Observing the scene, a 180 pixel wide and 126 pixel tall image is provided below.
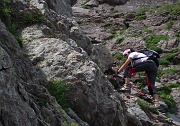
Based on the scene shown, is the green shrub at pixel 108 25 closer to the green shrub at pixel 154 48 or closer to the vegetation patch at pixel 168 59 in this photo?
the green shrub at pixel 154 48

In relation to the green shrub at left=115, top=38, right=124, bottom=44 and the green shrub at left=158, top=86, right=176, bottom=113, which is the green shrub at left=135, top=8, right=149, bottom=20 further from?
the green shrub at left=158, top=86, right=176, bottom=113

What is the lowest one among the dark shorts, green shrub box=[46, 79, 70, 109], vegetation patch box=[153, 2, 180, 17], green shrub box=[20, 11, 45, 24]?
vegetation patch box=[153, 2, 180, 17]

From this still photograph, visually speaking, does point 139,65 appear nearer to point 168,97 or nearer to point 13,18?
point 168,97

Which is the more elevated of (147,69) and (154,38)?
(147,69)

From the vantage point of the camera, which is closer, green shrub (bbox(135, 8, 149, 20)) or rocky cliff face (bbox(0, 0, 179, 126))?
rocky cliff face (bbox(0, 0, 179, 126))

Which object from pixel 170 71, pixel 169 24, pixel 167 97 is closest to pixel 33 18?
pixel 167 97

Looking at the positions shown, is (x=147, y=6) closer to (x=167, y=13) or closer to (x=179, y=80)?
(x=167, y=13)

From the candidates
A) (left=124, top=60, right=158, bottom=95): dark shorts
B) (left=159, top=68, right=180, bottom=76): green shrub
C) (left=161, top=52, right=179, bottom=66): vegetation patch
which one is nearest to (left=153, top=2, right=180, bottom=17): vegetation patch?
(left=161, top=52, right=179, bottom=66): vegetation patch

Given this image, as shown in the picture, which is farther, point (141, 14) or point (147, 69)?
point (141, 14)

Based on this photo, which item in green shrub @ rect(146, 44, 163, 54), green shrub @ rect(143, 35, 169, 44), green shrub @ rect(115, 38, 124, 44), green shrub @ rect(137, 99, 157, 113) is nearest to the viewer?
green shrub @ rect(137, 99, 157, 113)

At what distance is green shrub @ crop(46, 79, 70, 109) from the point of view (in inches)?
300

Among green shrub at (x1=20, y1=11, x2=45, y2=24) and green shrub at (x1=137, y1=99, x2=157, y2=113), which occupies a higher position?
green shrub at (x1=20, y1=11, x2=45, y2=24)

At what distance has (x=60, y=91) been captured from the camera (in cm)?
773

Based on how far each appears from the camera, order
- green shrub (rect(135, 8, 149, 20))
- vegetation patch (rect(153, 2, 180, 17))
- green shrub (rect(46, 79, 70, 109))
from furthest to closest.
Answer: green shrub (rect(135, 8, 149, 20)), vegetation patch (rect(153, 2, 180, 17)), green shrub (rect(46, 79, 70, 109))
